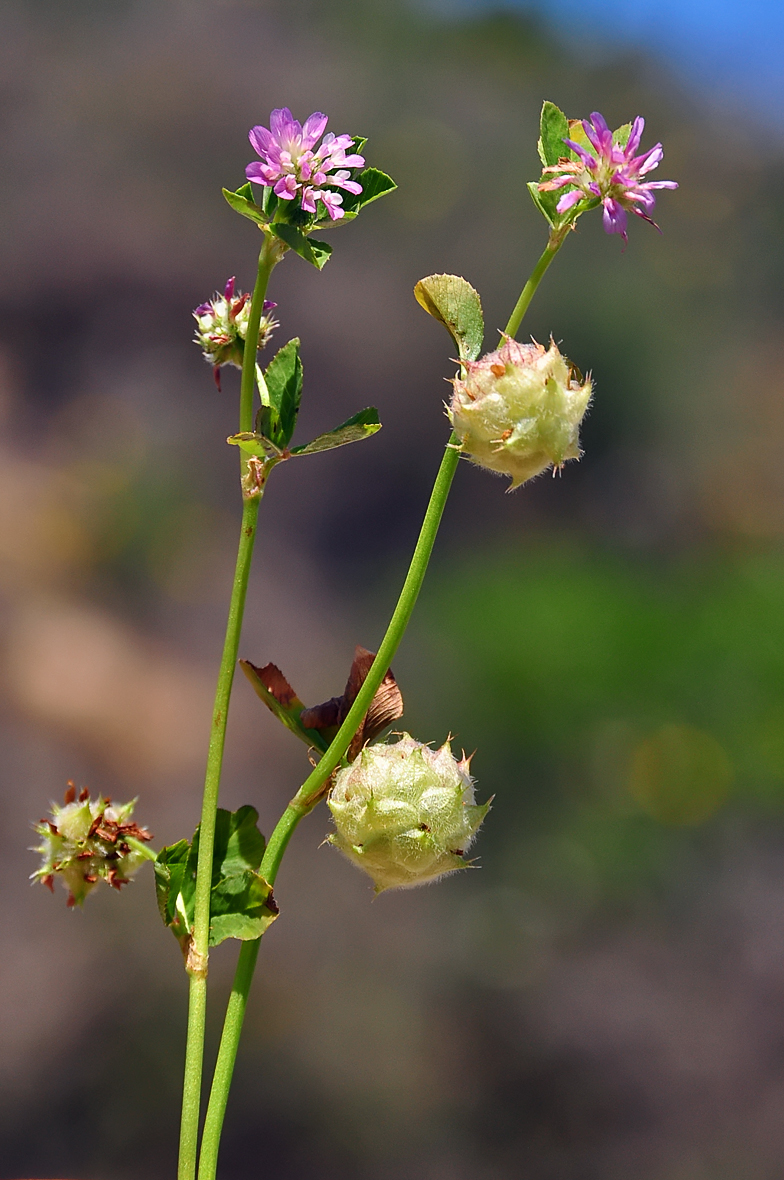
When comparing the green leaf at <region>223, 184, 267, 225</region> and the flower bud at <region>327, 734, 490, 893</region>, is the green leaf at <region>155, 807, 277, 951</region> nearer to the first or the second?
the flower bud at <region>327, 734, 490, 893</region>

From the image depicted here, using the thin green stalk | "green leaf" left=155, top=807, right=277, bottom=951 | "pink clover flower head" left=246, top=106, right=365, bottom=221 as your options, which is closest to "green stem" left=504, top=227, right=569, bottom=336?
the thin green stalk

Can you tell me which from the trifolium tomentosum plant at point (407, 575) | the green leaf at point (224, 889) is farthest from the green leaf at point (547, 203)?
the green leaf at point (224, 889)

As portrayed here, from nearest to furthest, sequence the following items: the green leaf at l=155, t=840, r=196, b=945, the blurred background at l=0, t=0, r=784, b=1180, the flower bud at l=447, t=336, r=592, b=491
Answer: the flower bud at l=447, t=336, r=592, b=491
the green leaf at l=155, t=840, r=196, b=945
the blurred background at l=0, t=0, r=784, b=1180

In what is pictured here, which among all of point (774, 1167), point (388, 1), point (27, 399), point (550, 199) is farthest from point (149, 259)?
point (550, 199)

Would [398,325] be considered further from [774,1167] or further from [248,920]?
[248,920]

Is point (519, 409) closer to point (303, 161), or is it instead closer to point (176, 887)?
point (303, 161)

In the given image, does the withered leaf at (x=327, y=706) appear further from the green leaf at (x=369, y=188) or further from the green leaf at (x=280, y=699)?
the green leaf at (x=369, y=188)
